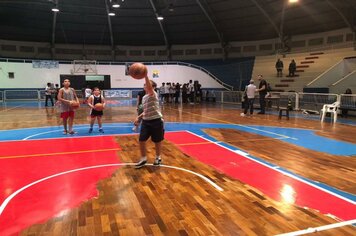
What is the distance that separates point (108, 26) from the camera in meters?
32.2

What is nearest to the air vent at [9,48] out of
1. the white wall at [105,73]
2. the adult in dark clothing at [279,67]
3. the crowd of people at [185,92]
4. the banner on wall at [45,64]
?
the white wall at [105,73]

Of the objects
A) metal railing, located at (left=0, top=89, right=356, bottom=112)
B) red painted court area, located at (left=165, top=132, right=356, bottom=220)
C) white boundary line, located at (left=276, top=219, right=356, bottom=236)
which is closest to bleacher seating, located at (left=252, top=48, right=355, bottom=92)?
metal railing, located at (left=0, top=89, right=356, bottom=112)

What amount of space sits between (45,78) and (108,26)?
8654 mm

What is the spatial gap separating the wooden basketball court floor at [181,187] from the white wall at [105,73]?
21092 millimetres

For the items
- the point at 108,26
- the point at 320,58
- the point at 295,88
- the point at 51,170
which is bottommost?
the point at 51,170

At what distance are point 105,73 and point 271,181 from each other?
26.7 m

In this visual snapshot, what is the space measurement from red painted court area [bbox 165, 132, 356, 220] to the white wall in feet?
76.9

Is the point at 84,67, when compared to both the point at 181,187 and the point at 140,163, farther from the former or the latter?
the point at 181,187

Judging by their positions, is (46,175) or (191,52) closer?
(46,175)

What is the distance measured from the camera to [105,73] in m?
29.7

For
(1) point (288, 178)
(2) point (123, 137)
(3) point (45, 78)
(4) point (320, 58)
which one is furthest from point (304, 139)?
(3) point (45, 78)

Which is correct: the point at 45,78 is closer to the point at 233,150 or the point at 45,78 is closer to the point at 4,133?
the point at 4,133

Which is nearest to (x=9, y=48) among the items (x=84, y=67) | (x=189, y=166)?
(x=84, y=67)

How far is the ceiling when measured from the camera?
26.3 m
